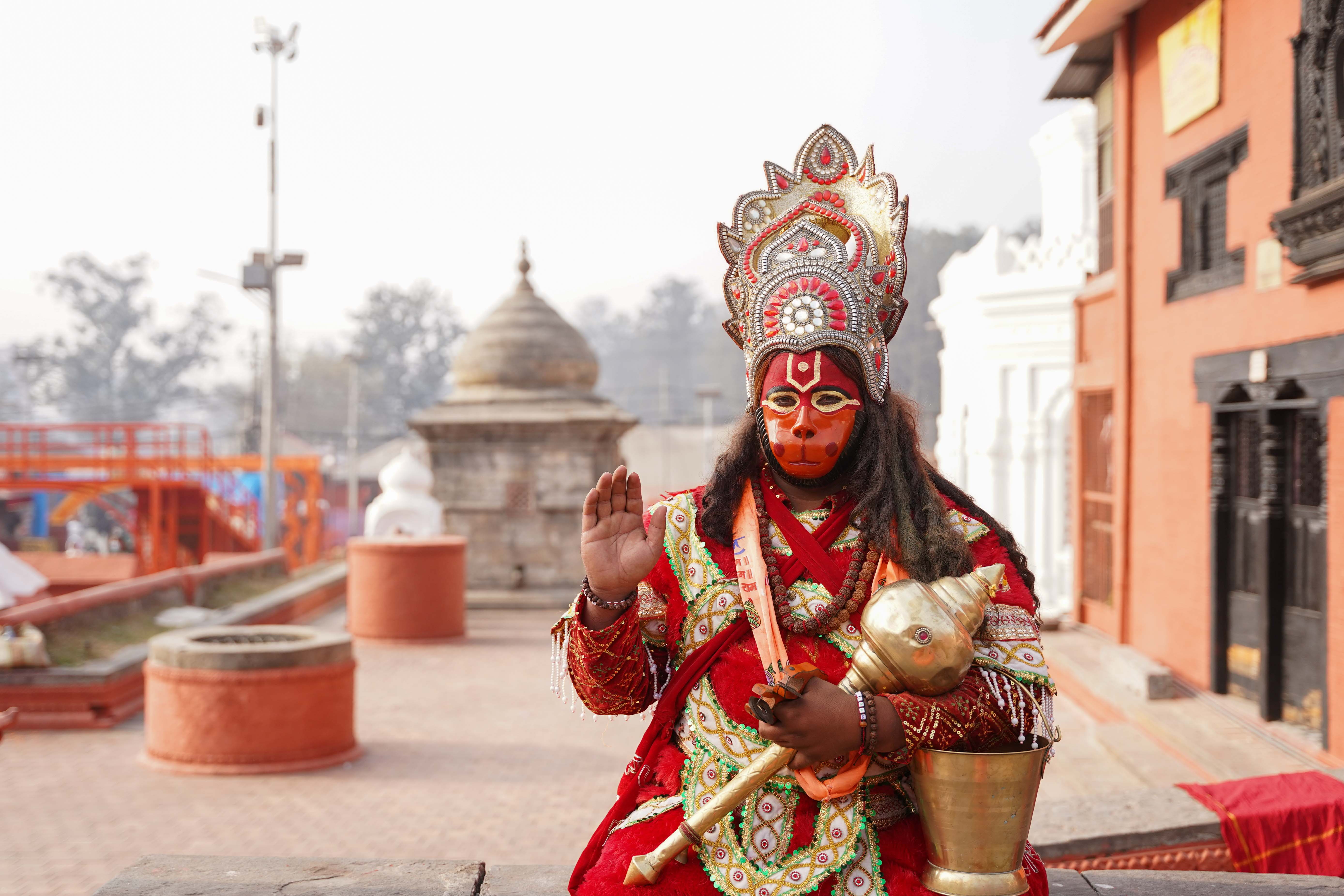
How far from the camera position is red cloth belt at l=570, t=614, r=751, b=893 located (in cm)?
276

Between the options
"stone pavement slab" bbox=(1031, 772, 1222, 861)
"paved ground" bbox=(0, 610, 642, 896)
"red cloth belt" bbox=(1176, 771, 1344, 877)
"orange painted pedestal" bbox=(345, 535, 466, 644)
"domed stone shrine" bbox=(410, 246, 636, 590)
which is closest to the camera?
"red cloth belt" bbox=(1176, 771, 1344, 877)

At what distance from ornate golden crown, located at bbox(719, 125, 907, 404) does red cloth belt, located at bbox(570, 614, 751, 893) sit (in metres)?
0.61

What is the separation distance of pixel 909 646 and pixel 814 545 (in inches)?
18.2

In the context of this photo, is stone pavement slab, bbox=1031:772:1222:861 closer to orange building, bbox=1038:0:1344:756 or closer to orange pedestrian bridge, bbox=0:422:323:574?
orange building, bbox=1038:0:1344:756

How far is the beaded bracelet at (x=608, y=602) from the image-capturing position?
2.66 meters

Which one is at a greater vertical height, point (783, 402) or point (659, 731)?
point (783, 402)

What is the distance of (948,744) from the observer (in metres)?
2.40

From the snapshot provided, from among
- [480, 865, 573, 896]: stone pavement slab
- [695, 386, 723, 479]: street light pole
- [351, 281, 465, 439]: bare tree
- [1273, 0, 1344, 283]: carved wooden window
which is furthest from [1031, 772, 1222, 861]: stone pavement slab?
[351, 281, 465, 439]: bare tree

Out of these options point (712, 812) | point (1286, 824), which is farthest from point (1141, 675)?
point (712, 812)

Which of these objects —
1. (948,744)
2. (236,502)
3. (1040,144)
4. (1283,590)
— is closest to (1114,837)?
(948,744)

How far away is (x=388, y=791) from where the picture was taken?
24.2 ft

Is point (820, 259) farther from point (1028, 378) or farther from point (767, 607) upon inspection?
point (1028, 378)

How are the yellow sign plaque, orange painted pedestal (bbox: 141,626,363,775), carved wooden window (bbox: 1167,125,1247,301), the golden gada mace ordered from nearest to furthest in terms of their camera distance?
the golden gada mace < orange painted pedestal (bbox: 141,626,363,775) < carved wooden window (bbox: 1167,125,1247,301) < the yellow sign plaque

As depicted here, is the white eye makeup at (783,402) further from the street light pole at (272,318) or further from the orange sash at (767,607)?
the street light pole at (272,318)
